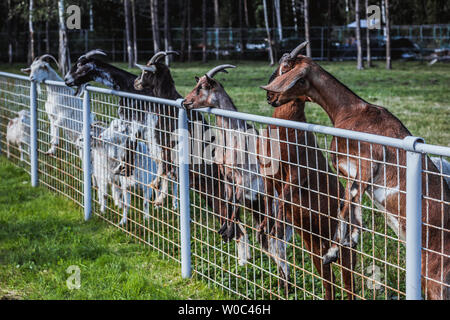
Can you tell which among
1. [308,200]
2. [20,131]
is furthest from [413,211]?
[20,131]

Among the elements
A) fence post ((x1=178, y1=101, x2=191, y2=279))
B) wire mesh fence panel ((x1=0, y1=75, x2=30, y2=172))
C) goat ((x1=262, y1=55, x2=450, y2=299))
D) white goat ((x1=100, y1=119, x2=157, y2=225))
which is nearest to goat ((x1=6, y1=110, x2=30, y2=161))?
wire mesh fence panel ((x1=0, y1=75, x2=30, y2=172))

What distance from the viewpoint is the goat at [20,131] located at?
10.6 meters

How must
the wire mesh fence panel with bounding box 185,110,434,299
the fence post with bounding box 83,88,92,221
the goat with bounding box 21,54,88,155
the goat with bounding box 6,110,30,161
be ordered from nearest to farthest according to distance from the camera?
the wire mesh fence panel with bounding box 185,110,434,299
the fence post with bounding box 83,88,92,221
the goat with bounding box 21,54,88,155
the goat with bounding box 6,110,30,161

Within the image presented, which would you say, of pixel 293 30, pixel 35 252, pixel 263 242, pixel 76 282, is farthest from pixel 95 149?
pixel 293 30

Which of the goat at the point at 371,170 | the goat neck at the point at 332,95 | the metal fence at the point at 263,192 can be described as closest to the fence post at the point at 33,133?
the metal fence at the point at 263,192

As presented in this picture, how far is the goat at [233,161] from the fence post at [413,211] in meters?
1.71

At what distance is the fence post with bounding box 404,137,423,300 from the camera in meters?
3.30

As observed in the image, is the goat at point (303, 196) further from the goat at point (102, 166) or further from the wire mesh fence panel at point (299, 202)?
the goat at point (102, 166)

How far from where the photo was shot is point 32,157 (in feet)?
31.6

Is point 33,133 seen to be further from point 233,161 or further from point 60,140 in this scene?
point 233,161

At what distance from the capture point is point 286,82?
4.66 metres

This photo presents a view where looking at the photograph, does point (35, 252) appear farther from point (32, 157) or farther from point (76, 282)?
point (32, 157)

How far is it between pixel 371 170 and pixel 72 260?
3.69 meters

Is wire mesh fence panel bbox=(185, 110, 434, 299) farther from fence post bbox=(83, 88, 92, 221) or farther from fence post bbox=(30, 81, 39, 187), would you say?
fence post bbox=(30, 81, 39, 187)
